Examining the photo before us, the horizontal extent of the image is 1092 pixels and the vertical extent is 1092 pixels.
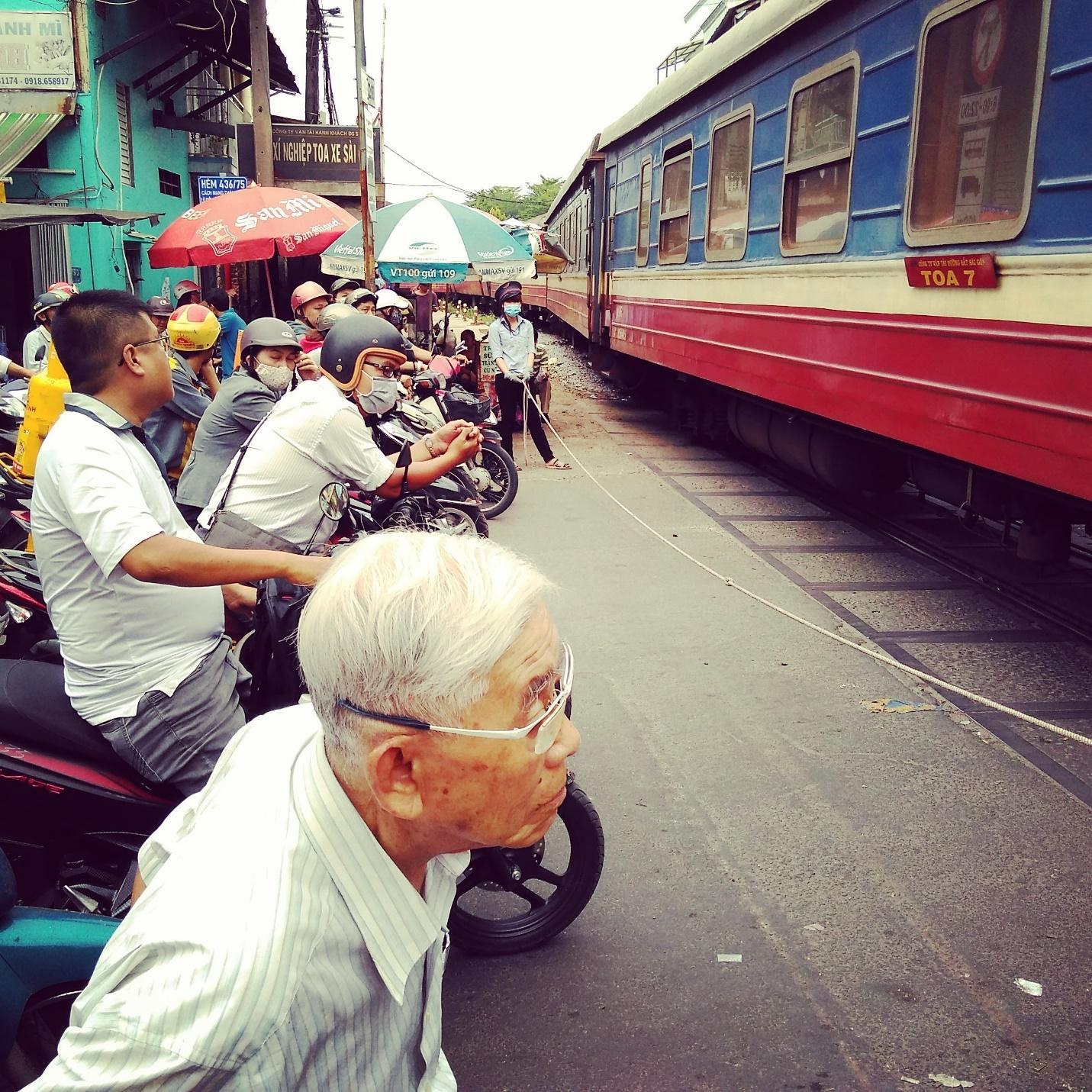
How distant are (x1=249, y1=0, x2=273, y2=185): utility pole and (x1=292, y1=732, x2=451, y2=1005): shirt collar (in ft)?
44.4

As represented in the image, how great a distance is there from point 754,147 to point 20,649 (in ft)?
22.7

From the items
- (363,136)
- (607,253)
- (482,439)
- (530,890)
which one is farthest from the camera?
(607,253)

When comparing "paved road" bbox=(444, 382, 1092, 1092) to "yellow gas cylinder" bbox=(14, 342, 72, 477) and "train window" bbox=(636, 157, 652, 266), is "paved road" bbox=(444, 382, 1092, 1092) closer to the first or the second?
→ "yellow gas cylinder" bbox=(14, 342, 72, 477)

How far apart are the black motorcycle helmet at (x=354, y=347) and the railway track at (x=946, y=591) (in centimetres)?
279

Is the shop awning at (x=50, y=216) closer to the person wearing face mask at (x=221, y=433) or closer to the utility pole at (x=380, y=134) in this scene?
the person wearing face mask at (x=221, y=433)

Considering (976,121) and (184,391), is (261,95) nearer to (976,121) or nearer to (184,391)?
(184,391)

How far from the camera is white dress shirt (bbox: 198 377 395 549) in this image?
3.36 m

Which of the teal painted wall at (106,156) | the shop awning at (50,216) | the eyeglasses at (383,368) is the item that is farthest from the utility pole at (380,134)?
the eyeglasses at (383,368)

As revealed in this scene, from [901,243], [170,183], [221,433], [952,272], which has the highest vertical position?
[170,183]

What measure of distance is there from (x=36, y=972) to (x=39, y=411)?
146 inches

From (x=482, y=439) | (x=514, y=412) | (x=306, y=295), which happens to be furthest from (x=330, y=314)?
(x=514, y=412)

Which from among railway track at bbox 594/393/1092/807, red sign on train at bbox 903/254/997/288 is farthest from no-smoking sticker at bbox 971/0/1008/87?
railway track at bbox 594/393/1092/807

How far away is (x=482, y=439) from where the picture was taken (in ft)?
28.5

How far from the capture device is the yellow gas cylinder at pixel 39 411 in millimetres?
5117
